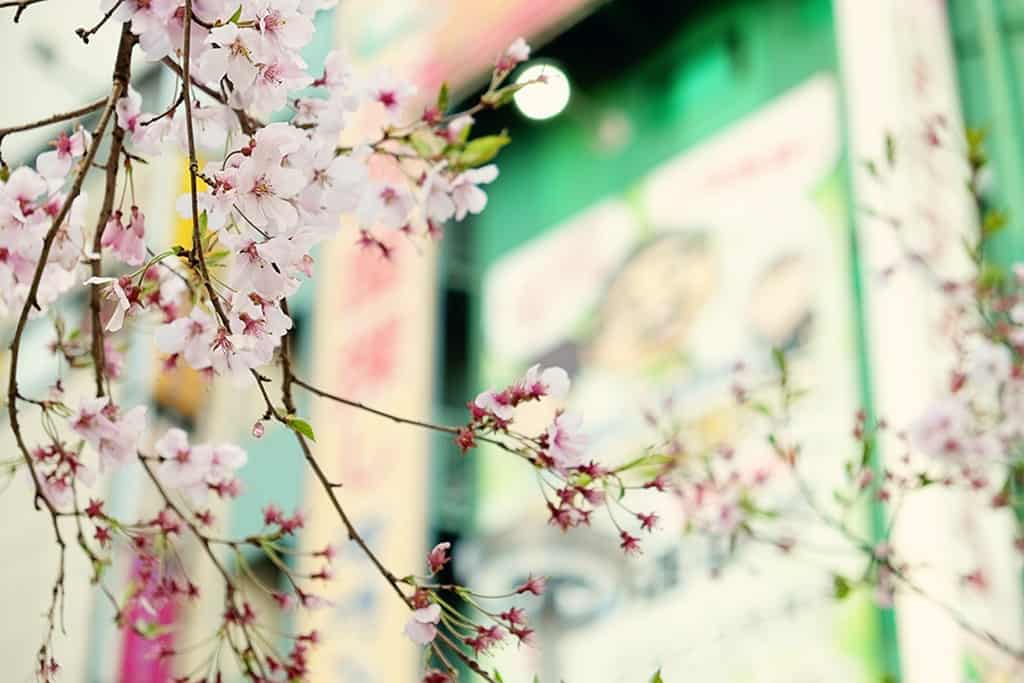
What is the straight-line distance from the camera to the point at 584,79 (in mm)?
6801

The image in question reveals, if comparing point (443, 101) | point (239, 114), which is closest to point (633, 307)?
point (443, 101)

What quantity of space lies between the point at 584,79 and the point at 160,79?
2.41m

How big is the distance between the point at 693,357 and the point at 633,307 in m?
0.47

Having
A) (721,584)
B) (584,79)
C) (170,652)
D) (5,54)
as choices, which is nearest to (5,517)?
(5,54)

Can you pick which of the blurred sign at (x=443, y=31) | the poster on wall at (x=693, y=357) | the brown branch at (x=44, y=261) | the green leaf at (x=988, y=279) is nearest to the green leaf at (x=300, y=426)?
the brown branch at (x=44, y=261)

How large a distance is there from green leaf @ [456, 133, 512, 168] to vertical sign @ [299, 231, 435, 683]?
4284mm

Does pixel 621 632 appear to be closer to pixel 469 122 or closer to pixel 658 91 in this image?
pixel 658 91

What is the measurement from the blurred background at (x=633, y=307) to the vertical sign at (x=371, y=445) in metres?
0.02

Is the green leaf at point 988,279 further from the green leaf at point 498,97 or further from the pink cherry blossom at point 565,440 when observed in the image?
the pink cherry blossom at point 565,440

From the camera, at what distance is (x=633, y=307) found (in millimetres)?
5906

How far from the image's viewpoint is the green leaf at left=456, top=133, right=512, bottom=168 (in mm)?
1649

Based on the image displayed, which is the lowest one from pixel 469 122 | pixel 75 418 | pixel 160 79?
pixel 75 418

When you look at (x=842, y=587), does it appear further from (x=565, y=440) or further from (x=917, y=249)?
(x=917, y=249)

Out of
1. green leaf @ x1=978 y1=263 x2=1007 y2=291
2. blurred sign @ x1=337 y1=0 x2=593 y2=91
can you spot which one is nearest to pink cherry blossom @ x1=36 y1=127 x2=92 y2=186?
green leaf @ x1=978 y1=263 x2=1007 y2=291
